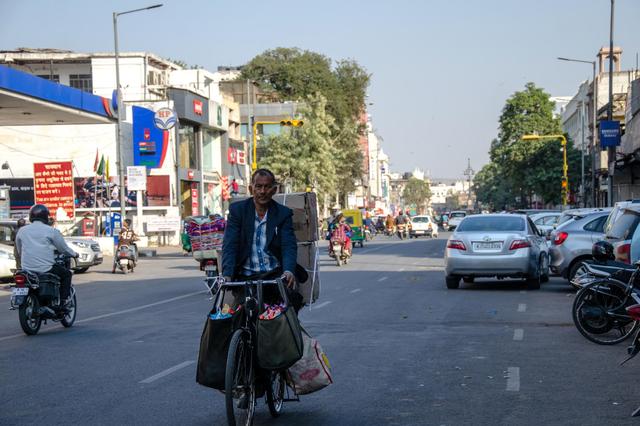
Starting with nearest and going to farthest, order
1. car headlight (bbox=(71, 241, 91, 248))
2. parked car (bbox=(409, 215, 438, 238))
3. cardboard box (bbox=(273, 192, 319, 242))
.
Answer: cardboard box (bbox=(273, 192, 319, 242))
car headlight (bbox=(71, 241, 91, 248))
parked car (bbox=(409, 215, 438, 238))

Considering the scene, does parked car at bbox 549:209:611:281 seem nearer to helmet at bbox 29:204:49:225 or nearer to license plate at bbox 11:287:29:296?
helmet at bbox 29:204:49:225

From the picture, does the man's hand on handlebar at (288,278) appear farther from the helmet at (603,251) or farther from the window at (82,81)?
the window at (82,81)

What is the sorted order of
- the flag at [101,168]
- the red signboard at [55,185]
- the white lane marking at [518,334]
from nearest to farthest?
the white lane marking at [518,334] → the red signboard at [55,185] → the flag at [101,168]

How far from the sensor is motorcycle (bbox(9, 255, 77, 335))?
1303cm

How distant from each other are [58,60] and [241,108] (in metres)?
23.0

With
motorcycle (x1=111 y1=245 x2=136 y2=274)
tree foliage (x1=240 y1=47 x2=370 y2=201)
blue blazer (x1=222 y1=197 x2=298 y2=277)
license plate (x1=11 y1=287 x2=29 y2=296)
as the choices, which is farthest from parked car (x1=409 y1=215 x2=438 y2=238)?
blue blazer (x1=222 y1=197 x2=298 y2=277)

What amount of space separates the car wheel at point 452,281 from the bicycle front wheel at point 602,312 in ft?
27.2

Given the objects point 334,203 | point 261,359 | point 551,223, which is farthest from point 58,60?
point 261,359

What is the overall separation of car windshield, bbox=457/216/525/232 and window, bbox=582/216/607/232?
1.40 m

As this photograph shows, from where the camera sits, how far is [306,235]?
9828 mm

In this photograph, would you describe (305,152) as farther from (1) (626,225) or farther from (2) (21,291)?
(2) (21,291)

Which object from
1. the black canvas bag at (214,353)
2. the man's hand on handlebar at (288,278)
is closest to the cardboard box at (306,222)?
the man's hand on handlebar at (288,278)

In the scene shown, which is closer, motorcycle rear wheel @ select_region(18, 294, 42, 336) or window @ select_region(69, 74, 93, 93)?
motorcycle rear wheel @ select_region(18, 294, 42, 336)

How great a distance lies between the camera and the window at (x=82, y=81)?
62031mm
